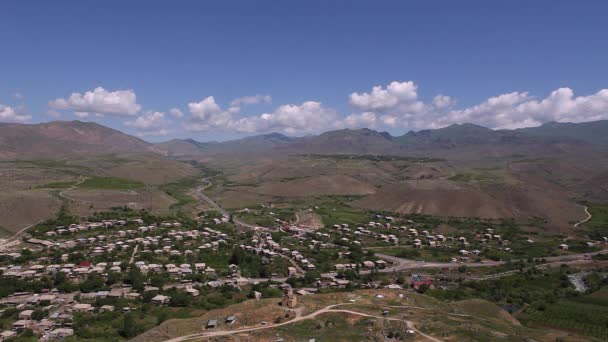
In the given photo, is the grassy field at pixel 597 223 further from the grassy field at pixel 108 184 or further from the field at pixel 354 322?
the grassy field at pixel 108 184

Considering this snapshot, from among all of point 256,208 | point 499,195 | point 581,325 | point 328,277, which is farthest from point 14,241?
point 499,195

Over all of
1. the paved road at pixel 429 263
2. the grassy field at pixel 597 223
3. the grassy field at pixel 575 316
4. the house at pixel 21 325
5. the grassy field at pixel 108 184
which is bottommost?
the grassy field at pixel 575 316

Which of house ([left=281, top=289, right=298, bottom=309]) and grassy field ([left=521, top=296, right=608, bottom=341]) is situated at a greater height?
house ([left=281, top=289, right=298, bottom=309])

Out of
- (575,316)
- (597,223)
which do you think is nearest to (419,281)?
(575,316)

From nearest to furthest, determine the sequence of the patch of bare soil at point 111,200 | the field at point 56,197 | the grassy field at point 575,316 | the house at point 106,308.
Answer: the grassy field at point 575,316, the house at point 106,308, the field at point 56,197, the patch of bare soil at point 111,200

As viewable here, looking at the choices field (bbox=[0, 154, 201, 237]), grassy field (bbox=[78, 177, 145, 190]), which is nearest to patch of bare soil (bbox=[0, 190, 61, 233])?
field (bbox=[0, 154, 201, 237])

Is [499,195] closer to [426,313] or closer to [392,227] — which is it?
[392,227]

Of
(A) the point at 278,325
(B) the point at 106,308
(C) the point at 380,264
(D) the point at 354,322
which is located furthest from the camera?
(C) the point at 380,264

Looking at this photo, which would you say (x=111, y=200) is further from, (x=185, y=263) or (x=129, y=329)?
(x=129, y=329)

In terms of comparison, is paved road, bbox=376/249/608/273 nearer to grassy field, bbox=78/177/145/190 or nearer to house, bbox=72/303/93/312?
house, bbox=72/303/93/312

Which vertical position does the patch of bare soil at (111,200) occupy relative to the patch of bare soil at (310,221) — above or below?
above

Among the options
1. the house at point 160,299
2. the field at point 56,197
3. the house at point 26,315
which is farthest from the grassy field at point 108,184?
the house at point 160,299
